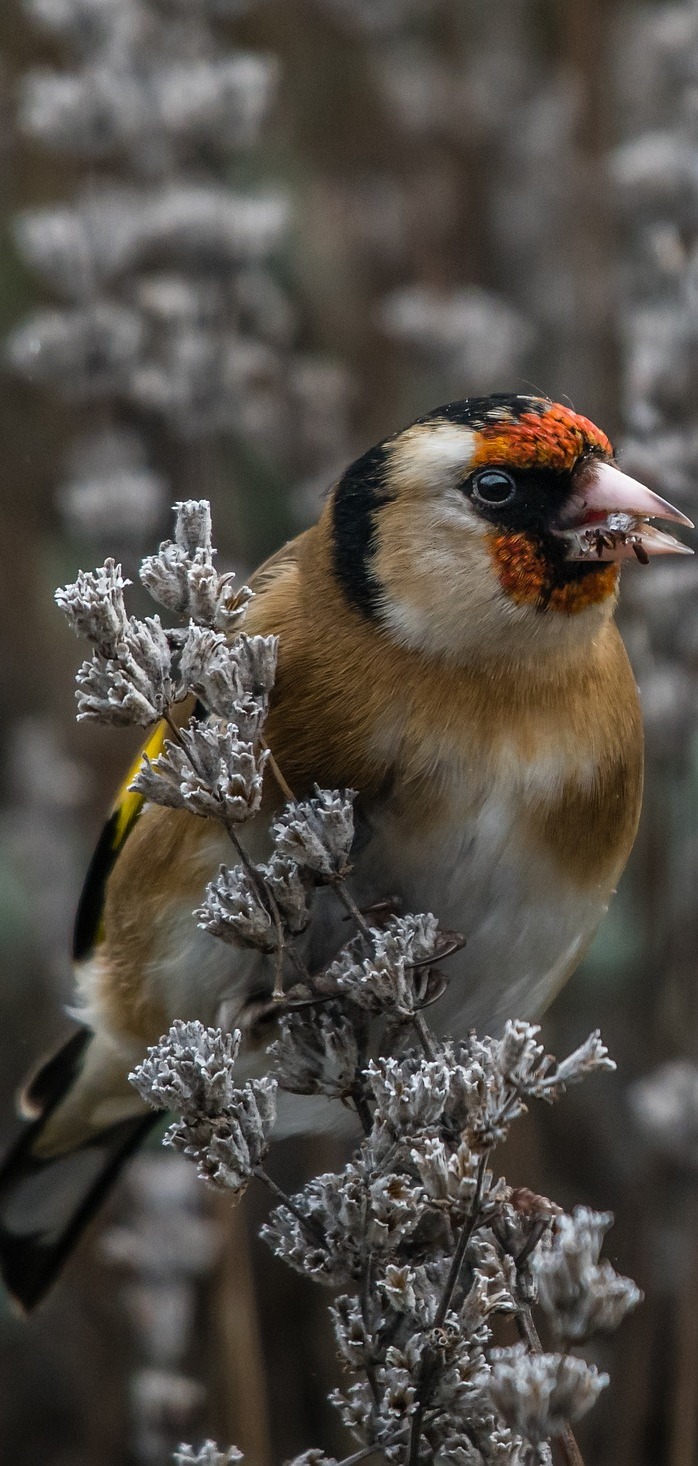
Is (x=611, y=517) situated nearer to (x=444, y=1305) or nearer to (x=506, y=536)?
(x=506, y=536)

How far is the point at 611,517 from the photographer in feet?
6.24

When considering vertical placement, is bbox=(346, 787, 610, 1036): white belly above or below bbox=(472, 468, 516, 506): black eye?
below

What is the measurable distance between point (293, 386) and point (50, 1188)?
60.9 inches

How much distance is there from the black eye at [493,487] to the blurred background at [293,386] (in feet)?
1.82

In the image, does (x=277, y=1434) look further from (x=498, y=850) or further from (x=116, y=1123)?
(x=498, y=850)

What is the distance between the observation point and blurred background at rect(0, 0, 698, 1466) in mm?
2770

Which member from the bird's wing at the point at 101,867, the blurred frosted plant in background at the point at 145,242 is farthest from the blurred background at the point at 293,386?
the bird's wing at the point at 101,867

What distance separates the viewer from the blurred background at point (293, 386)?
277 centimetres

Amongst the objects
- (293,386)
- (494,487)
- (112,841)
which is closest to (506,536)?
(494,487)

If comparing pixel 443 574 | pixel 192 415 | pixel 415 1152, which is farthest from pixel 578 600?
pixel 192 415

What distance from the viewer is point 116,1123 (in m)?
2.85

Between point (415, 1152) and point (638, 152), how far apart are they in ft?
7.26

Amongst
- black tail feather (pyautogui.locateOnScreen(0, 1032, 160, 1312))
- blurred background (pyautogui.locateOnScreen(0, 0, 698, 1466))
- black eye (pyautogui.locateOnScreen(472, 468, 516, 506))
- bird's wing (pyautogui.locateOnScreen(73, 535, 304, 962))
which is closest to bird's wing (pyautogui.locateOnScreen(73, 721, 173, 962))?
bird's wing (pyautogui.locateOnScreen(73, 535, 304, 962))

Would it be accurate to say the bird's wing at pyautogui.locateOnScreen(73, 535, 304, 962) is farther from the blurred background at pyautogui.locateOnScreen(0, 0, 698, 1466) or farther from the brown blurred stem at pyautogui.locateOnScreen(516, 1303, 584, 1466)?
the brown blurred stem at pyautogui.locateOnScreen(516, 1303, 584, 1466)
